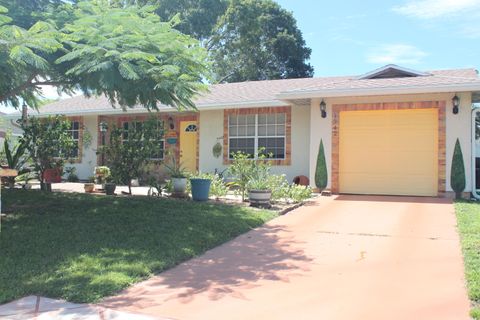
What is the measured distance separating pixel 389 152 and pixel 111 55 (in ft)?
30.8

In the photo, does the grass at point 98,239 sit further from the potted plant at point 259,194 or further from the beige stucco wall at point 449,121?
the beige stucco wall at point 449,121

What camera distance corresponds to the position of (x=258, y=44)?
36969 mm

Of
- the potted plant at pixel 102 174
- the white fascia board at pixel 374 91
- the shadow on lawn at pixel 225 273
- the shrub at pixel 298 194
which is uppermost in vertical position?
the white fascia board at pixel 374 91

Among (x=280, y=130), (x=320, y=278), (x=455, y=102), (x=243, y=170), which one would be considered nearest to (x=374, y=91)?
(x=455, y=102)

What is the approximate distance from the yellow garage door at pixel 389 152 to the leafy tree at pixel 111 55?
6.83m

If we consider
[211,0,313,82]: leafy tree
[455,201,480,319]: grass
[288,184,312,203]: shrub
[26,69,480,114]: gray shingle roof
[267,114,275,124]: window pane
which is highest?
[211,0,313,82]: leafy tree

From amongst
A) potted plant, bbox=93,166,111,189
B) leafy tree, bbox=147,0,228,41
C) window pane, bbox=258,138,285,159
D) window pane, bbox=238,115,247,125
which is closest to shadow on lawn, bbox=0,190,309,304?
potted plant, bbox=93,166,111,189

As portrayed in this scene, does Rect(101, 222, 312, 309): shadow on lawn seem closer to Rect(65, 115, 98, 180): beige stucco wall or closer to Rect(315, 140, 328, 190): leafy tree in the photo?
Rect(315, 140, 328, 190): leafy tree

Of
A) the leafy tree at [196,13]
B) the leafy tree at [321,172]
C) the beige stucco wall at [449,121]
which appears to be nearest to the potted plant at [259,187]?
the leafy tree at [321,172]

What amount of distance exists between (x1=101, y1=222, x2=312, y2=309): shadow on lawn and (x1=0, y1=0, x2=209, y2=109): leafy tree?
2735 millimetres

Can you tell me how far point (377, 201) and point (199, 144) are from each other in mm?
7565

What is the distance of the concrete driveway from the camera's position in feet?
14.9

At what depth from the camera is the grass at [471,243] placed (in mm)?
4703

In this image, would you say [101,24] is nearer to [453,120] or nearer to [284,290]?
[284,290]
